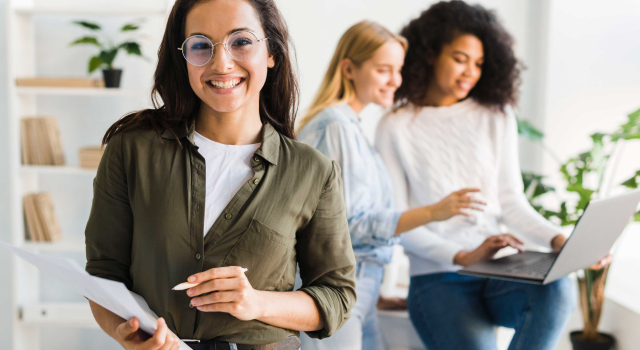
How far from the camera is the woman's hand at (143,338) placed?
84 cm

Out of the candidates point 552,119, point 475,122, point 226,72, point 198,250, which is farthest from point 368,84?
point 552,119

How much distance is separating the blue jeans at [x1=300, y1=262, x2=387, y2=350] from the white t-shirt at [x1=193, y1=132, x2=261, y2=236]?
0.66 meters

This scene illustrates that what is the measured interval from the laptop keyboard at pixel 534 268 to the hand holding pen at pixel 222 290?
36.2 inches

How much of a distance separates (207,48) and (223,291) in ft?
1.37

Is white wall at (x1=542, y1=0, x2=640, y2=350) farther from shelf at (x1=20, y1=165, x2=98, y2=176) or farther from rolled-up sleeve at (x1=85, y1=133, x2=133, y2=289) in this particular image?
rolled-up sleeve at (x1=85, y1=133, x2=133, y2=289)

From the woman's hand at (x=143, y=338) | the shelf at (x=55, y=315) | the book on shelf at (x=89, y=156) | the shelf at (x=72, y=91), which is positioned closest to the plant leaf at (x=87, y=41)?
the shelf at (x=72, y=91)

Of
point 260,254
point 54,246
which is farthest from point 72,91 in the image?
point 260,254

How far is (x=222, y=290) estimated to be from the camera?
0.88m

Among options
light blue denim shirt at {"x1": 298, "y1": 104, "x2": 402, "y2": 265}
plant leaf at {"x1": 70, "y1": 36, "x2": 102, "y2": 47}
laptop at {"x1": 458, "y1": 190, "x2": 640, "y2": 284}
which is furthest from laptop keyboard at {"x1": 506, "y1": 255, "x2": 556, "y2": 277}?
plant leaf at {"x1": 70, "y1": 36, "x2": 102, "y2": 47}

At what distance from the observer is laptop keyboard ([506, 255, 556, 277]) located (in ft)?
5.07

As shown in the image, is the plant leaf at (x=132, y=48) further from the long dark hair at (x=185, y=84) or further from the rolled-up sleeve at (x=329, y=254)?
the rolled-up sleeve at (x=329, y=254)

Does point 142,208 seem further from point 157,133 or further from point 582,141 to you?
point 582,141

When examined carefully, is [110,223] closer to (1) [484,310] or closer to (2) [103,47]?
(1) [484,310]

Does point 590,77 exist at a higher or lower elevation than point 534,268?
higher
